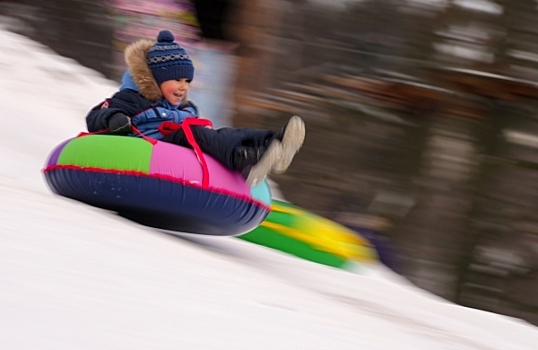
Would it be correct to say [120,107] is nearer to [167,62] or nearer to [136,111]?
[136,111]

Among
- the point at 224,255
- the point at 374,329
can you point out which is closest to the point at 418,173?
the point at 224,255

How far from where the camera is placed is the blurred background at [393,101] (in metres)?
8.34

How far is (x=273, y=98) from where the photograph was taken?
9.12 m

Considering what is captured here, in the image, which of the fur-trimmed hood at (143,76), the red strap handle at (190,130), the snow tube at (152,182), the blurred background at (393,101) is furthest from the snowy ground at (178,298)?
the blurred background at (393,101)

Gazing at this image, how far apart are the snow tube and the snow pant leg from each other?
0.11 ft

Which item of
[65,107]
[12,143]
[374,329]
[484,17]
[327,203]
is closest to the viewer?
[374,329]

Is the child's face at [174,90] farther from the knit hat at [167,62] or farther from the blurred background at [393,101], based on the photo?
the blurred background at [393,101]

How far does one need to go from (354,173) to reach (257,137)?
221 inches

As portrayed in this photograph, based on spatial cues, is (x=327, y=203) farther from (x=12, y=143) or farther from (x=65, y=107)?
(x=12, y=143)

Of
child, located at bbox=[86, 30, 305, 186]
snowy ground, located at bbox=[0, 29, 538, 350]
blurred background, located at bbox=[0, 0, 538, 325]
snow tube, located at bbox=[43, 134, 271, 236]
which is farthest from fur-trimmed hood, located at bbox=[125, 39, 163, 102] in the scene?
blurred background, located at bbox=[0, 0, 538, 325]

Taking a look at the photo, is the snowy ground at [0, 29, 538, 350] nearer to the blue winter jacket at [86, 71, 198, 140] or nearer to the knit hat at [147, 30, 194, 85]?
the blue winter jacket at [86, 71, 198, 140]

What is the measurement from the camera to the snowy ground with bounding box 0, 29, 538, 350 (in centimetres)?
199

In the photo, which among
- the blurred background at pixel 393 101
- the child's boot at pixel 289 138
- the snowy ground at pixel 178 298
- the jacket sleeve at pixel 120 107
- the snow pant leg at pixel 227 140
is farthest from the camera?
the blurred background at pixel 393 101

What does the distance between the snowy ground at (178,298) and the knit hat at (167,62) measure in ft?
1.93
